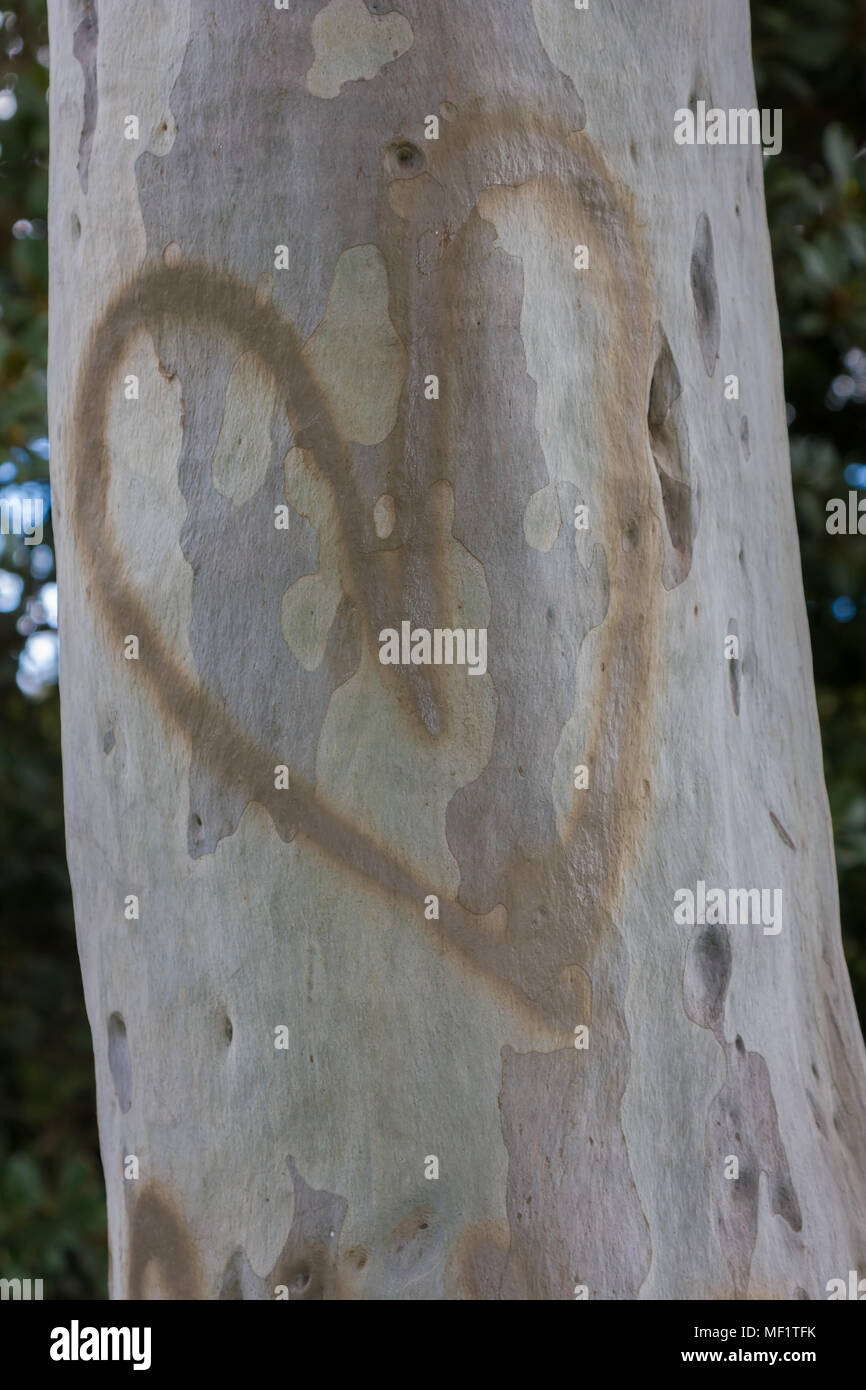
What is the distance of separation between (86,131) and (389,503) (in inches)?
18.4

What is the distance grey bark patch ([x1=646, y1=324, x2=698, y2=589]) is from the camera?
1091 millimetres

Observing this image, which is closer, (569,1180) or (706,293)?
(569,1180)

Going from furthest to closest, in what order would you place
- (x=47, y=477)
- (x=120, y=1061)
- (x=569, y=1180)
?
1. (x=47, y=477)
2. (x=120, y=1061)
3. (x=569, y=1180)

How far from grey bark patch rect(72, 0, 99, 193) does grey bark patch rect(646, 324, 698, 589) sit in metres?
0.54

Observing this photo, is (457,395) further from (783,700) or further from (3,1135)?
(3,1135)

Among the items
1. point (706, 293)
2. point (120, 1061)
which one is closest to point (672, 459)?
point (706, 293)

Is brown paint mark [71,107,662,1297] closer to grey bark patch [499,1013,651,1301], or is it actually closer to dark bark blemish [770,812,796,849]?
grey bark patch [499,1013,651,1301]

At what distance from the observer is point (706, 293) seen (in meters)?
1.15

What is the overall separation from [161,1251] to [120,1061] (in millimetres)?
163

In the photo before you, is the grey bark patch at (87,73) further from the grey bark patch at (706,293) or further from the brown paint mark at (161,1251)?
the brown paint mark at (161,1251)

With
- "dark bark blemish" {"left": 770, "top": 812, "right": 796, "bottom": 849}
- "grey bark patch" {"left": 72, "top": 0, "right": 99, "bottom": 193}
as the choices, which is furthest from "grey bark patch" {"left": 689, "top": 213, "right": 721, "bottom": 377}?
"grey bark patch" {"left": 72, "top": 0, "right": 99, "bottom": 193}

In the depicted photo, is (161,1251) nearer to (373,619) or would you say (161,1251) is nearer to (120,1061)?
(120,1061)

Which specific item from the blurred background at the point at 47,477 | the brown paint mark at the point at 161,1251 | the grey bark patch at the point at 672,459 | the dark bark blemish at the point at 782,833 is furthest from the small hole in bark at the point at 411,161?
the blurred background at the point at 47,477

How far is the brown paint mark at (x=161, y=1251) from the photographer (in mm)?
1065
